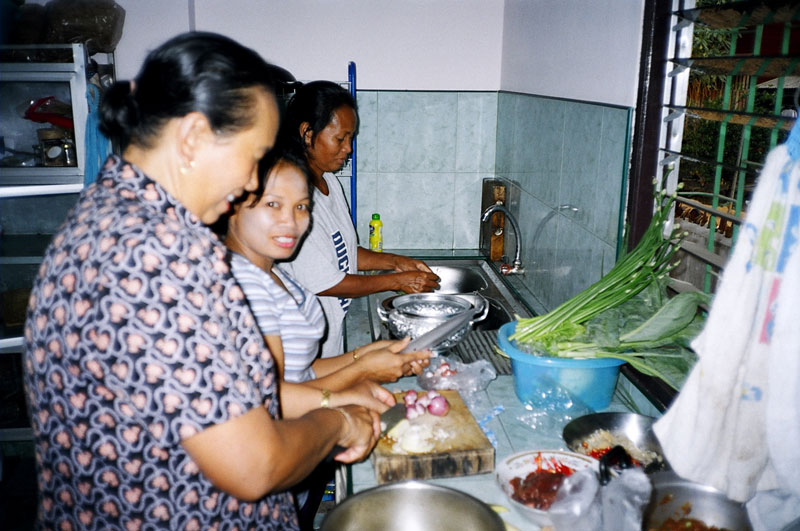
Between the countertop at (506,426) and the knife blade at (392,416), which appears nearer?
the countertop at (506,426)

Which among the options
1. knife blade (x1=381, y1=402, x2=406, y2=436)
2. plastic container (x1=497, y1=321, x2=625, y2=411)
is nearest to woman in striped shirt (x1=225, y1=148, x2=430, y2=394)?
knife blade (x1=381, y1=402, x2=406, y2=436)

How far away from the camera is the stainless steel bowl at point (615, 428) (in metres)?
1.53

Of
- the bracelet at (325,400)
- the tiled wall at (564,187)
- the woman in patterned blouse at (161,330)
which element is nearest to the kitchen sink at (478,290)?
the tiled wall at (564,187)

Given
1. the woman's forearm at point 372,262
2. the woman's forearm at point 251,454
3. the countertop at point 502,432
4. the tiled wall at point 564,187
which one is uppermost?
the tiled wall at point 564,187

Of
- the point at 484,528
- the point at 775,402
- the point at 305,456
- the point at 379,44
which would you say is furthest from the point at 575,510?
the point at 379,44

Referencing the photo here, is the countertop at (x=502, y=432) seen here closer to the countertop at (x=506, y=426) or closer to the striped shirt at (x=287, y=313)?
the countertop at (x=506, y=426)

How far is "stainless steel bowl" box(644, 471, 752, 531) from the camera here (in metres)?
1.25

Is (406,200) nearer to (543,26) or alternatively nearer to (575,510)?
(543,26)

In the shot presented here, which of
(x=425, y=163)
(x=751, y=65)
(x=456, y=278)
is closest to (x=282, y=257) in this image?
(x=751, y=65)

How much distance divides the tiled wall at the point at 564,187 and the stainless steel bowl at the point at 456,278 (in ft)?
0.93

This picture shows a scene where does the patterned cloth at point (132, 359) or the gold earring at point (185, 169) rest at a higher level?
the gold earring at point (185, 169)

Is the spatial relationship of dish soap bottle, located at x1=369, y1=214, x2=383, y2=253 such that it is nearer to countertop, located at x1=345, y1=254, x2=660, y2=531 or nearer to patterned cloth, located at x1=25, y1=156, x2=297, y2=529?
countertop, located at x1=345, y1=254, x2=660, y2=531

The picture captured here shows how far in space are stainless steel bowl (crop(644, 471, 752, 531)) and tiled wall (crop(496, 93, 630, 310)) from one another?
0.87 m

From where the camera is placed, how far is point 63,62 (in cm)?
303
